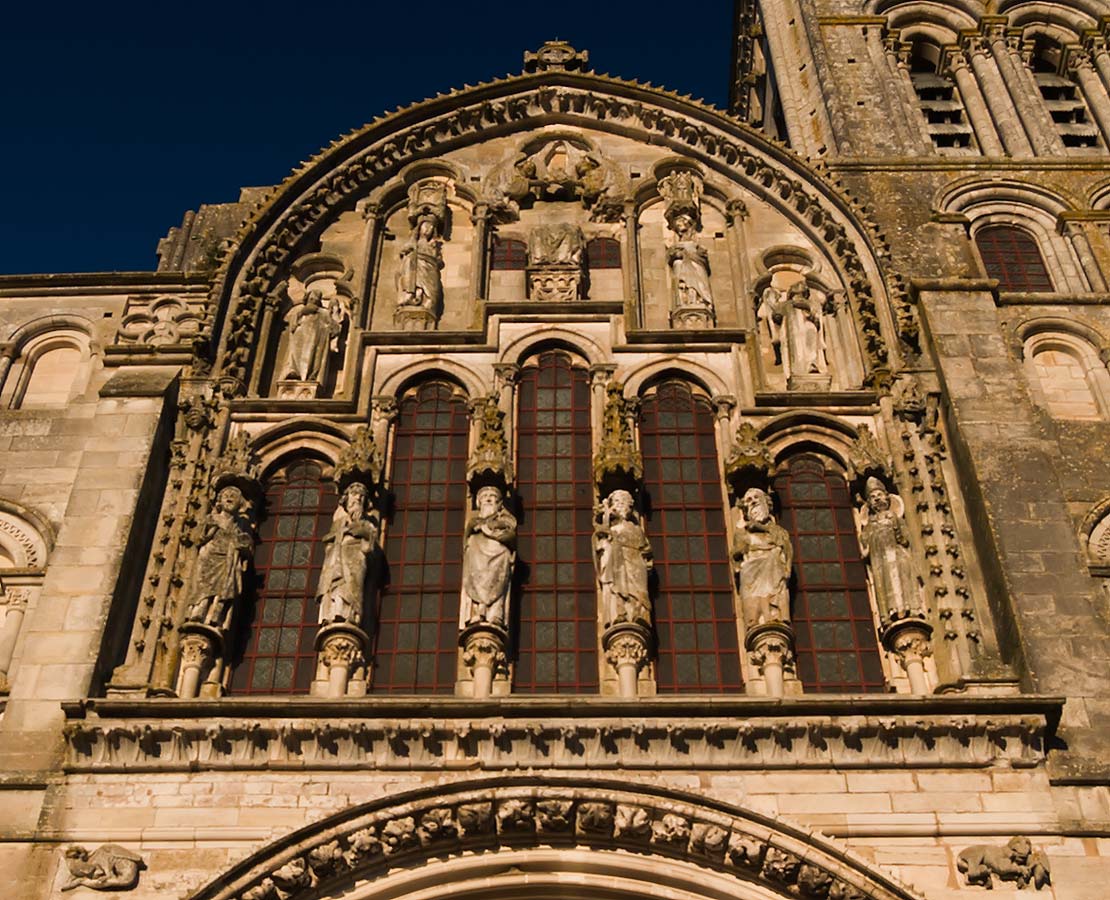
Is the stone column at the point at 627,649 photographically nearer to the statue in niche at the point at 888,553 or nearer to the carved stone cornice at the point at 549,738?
the carved stone cornice at the point at 549,738

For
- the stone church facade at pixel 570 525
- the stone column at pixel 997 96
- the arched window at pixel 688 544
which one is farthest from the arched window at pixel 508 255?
the stone column at pixel 997 96

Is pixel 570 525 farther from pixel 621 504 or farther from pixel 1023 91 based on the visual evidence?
pixel 1023 91

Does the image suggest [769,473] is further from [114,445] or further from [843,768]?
[114,445]

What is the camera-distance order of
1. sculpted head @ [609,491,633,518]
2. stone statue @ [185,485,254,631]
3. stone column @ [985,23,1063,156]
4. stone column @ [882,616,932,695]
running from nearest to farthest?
stone column @ [882,616,932,695] < stone statue @ [185,485,254,631] < sculpted head @ [609,491,633,518] < stone column @ [985,23,1063,156]

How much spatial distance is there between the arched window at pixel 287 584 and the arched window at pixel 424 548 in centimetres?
77

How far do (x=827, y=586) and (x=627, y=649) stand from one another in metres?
2.53

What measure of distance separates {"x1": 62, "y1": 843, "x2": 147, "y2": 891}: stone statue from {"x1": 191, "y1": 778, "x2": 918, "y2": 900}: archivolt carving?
70cm

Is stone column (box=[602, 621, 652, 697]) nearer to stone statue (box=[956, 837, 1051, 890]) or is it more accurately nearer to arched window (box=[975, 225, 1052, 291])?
stone statue (box=[956, 837, 1051, 890])

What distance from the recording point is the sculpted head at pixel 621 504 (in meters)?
17.6

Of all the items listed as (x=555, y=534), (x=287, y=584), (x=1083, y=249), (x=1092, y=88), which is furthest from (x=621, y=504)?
(x=1092, y=88)

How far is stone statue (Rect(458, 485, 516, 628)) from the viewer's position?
54.8 feet

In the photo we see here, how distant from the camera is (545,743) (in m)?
15.0

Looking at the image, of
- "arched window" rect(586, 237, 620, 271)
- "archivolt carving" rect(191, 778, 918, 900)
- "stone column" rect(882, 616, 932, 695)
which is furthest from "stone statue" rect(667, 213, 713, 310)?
"archivolt carving" rect(191, 778, 918, 900)

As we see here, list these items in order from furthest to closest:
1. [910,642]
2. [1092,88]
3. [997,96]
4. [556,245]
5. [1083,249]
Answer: [1092,88]
[997,96]
[1083,249]
[556,245]
[910,642]
